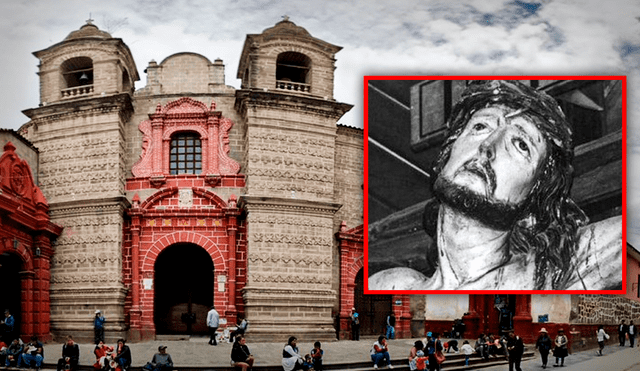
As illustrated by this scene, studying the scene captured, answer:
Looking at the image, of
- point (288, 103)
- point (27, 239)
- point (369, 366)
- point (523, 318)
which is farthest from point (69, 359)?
point (523, 318)

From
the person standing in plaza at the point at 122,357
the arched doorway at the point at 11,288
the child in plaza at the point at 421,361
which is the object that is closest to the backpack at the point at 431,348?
the child in plaza at the point at 421,361

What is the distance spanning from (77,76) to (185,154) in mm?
4602

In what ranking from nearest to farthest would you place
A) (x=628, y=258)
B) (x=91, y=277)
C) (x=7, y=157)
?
1. (x=7, y=157)
2. (x=91, y=277)
3. (x=628, y=258)

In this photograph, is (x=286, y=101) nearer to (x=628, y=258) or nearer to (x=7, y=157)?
(x=7, y=157)

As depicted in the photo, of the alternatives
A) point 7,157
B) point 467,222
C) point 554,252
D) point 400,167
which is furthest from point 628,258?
point 7,157

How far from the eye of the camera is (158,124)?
26.9m

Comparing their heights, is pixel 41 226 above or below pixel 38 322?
above

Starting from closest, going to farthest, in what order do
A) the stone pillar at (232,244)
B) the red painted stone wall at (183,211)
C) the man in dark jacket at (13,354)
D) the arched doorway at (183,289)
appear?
the man in dark jacket at (13,354), the stone pillar at (232,244), the red painted stone wall at (183,211), the arched doorway at (183,289)

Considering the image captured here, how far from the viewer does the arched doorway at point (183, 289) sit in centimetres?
2717

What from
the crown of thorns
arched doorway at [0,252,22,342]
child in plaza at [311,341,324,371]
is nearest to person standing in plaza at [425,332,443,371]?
child in plaza at [311,341,324,371]

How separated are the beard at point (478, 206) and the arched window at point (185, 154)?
7439 millimetres

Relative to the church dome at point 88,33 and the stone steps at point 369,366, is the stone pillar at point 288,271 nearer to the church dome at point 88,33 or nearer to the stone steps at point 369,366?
the stone steps at point 369,366

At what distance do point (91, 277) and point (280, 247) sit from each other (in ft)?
18.6

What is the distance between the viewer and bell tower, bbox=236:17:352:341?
25547 millimetres
